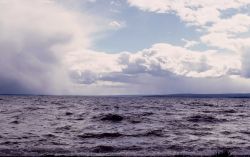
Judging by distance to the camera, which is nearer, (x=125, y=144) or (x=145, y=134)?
(x=125, y=144)

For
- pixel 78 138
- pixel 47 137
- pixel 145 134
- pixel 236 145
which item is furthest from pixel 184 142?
pixel 47 137

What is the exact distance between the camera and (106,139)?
2516cm

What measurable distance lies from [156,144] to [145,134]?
5220 mm

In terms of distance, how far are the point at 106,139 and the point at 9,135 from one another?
6.89m

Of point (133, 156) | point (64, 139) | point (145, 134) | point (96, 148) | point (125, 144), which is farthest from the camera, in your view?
point (145, 134)

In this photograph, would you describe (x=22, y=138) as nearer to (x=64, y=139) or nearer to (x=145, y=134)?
(x=64, y=139)

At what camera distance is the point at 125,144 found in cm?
2252

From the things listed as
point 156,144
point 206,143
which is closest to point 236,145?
point 206,143

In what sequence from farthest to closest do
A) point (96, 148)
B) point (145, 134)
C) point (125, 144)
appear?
point (145, 134)
point (125, 144)
point (96, 148)

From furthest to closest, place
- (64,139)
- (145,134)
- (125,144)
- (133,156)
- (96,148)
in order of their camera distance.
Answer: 1. (145,134)
2. (64,139)
3. (125,144)
4. (96,148)
5. (133,156)

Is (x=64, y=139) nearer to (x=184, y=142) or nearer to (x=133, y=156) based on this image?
(x=184, y=142)

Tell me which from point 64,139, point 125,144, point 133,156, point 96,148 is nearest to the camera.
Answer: point 133,156

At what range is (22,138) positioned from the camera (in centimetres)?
2461

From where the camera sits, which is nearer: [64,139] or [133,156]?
[133,156]
